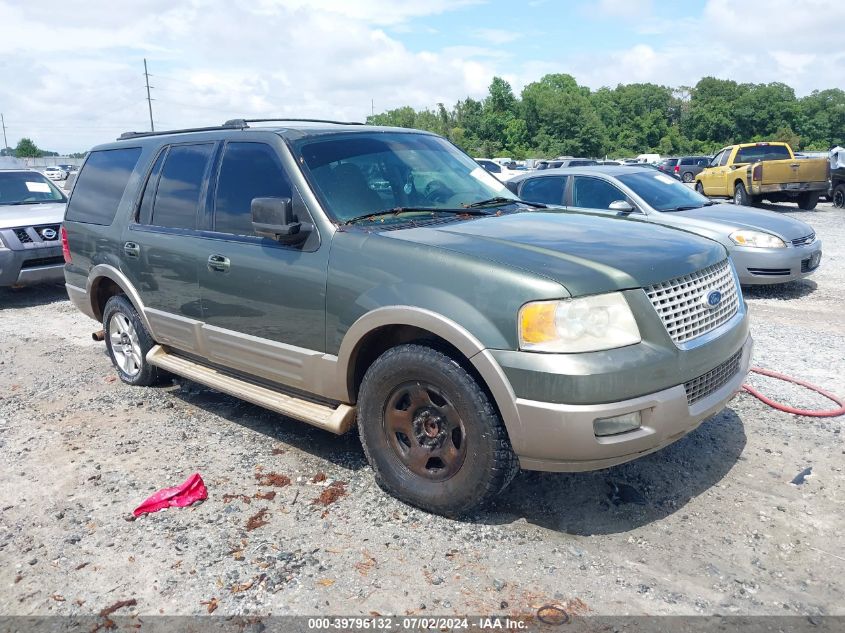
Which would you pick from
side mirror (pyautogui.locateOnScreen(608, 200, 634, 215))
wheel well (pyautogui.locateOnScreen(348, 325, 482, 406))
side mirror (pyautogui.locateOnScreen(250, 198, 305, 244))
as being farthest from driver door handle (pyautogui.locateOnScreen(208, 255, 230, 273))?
side mirror (pyautogui.locateOnScreen(608, 200, 634, 215))

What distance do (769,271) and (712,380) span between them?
5483mm

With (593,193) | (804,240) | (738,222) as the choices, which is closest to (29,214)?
(593,193)

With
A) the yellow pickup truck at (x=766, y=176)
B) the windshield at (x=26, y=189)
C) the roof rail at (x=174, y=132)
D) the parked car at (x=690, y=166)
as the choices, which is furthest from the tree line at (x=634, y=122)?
the roof rail at (x=174, y=132)

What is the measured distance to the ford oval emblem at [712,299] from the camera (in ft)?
11.1

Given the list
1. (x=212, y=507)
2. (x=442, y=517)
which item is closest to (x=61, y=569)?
(x=212, y=507)

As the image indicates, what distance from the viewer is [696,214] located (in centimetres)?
834

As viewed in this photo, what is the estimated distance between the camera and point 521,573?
2.99 metres

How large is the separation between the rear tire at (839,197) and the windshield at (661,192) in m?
12.8

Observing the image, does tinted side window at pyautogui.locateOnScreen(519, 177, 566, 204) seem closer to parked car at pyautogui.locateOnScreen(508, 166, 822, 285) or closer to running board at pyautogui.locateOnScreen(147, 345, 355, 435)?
parked car at pyautogui.locateOnScreen(508, 166, 822, 285)

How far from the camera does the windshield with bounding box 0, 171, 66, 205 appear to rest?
10383mm

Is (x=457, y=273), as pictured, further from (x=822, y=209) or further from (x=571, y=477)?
(x=822, y=209)

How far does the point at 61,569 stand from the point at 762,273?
7698 mm

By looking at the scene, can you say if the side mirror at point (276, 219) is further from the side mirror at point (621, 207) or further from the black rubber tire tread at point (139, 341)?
the side mirror at point (621, 207)

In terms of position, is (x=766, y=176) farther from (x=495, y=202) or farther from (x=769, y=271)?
(x=495, y=202)
